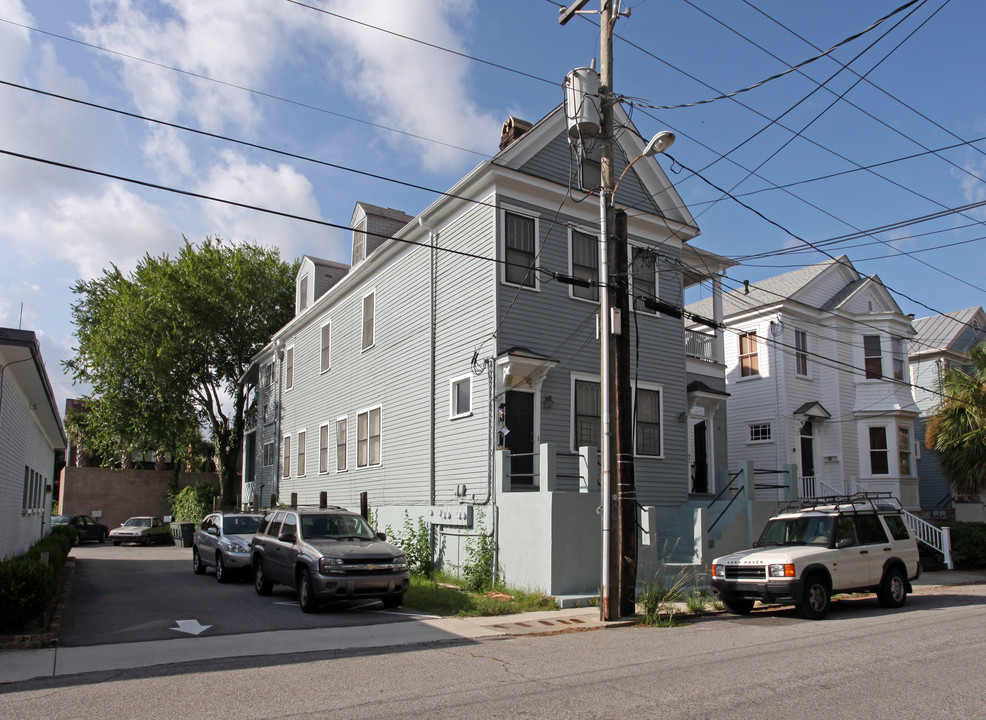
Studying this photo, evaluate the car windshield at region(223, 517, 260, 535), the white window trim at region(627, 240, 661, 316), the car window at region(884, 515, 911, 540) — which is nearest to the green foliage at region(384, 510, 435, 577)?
the car windshield at region(223, 517, 260, 535)

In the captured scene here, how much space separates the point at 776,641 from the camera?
10.2 meters

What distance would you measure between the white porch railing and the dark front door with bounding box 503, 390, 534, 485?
11.7 meters

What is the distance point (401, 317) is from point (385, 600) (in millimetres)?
9419

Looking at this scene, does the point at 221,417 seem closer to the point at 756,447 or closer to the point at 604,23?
the point at 756,447

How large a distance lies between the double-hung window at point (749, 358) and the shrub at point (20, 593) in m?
23.9

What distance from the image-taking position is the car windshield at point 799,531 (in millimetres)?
13336

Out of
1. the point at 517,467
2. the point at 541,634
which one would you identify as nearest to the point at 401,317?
the point at 517,467

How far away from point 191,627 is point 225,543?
6854mm

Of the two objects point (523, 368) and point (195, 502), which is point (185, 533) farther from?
point (523, 368)

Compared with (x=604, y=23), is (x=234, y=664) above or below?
below

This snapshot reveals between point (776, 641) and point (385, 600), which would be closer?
point (776, 641)

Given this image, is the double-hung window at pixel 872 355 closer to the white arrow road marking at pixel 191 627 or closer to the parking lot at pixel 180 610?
the parking lot at pixel 180 610

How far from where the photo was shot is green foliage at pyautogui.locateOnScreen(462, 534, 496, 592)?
15477mm

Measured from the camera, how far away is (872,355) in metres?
28.8
